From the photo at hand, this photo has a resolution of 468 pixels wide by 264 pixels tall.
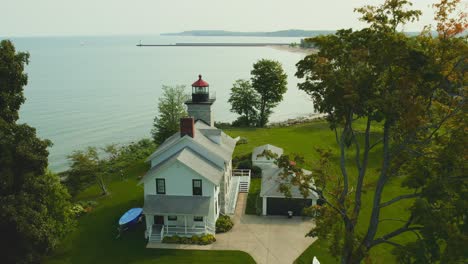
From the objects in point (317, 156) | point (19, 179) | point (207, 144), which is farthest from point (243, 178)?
point (19, 179)

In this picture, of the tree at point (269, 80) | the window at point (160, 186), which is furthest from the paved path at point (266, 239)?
the tree at point (269, 80)

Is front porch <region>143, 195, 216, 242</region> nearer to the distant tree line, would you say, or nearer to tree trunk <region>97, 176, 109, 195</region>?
tree trunk <region>97, 176, 109, 195</region>

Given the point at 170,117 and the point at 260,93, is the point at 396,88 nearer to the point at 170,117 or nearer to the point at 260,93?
the point at 170,117

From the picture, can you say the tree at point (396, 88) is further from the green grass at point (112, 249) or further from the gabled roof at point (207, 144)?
the gabled roof at point (207, 144)

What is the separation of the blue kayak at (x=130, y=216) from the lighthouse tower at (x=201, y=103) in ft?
36.6

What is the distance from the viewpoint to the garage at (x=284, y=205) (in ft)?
101

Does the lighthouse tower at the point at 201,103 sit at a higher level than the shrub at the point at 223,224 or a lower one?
higher

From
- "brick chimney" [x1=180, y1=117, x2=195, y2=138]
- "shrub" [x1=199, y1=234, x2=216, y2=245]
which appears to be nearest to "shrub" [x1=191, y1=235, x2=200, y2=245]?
"shrub" [x1=199, y1=234, x2=216, y2=245]

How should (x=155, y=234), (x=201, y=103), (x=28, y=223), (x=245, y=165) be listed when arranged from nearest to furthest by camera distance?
(x=28, y=223) → (x=155, y=234) → (x=201, y=103) → (x=245, y=165)

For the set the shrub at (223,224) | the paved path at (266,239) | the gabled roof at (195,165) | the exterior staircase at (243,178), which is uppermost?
the gabled roof at (195,165)

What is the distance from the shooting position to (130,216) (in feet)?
96.3

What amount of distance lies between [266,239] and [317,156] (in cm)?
2074

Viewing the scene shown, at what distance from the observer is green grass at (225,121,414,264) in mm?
25547

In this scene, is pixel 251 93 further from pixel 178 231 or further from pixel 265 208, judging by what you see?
pixel 178 231
